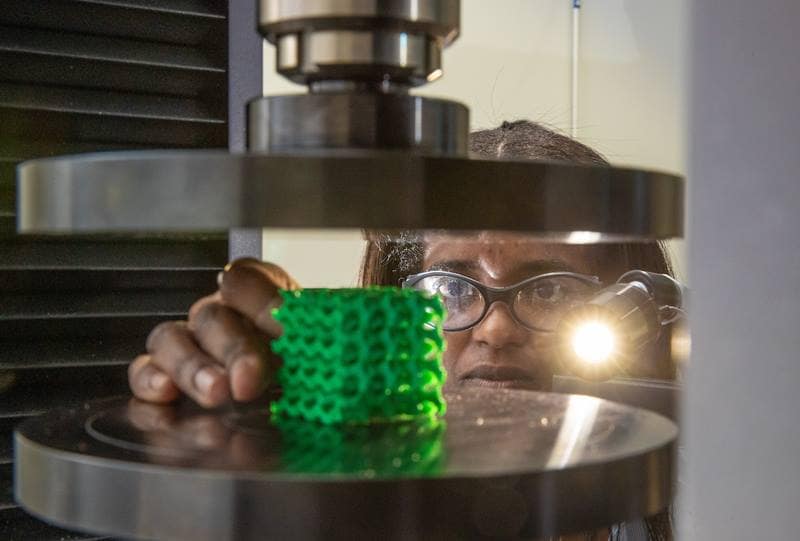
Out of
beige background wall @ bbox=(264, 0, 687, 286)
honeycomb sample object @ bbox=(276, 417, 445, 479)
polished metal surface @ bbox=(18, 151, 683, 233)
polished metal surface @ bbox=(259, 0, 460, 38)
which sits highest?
beige background wall @ bbox=(264, 0, 687, 286)

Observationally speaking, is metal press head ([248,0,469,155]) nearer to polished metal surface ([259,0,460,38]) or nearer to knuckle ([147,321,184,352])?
polished metal surface ([259,0,460,38])

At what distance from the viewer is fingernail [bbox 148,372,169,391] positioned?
A: 25.6 inches

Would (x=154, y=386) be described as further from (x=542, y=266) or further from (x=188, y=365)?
(x=542, y=266)

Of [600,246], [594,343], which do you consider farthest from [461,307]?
[594,343]

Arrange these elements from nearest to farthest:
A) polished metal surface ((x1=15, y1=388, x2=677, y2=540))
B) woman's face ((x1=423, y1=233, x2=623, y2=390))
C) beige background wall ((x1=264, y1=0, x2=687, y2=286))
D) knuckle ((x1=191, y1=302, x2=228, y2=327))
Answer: polished metal surface ((x1=15, y1=388, x2=677, y2=540)) < knuckle ((x1=191, y1=302, x2=228, y2=327)) < woman's face ((x1=423, y1=233, x2=623, y2=390)) < beige background wall ((x1=264, y1=0, x2=687, y2=286))

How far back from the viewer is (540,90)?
3158 millimetres

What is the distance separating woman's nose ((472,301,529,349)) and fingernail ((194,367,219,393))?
108 cm

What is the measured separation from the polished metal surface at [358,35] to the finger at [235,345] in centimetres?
19

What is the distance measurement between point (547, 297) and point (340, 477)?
1.29m

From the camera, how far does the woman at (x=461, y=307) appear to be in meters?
0.64

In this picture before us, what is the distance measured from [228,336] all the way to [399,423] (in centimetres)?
14

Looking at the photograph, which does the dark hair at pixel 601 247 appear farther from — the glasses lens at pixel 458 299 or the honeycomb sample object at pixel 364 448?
the honeycomb sample object at pixel 364 448

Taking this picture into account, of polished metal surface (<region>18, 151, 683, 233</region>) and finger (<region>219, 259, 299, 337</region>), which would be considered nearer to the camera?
polished metal surface (<region>18, 151, 683, 233</region>)

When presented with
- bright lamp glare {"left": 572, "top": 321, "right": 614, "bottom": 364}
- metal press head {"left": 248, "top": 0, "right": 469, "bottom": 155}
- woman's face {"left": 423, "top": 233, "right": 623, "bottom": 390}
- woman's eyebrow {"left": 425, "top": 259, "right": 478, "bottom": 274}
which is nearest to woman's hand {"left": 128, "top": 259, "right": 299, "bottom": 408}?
metal press head {"left": 248, "top": 0, "right": 469, "bottom": 155}
